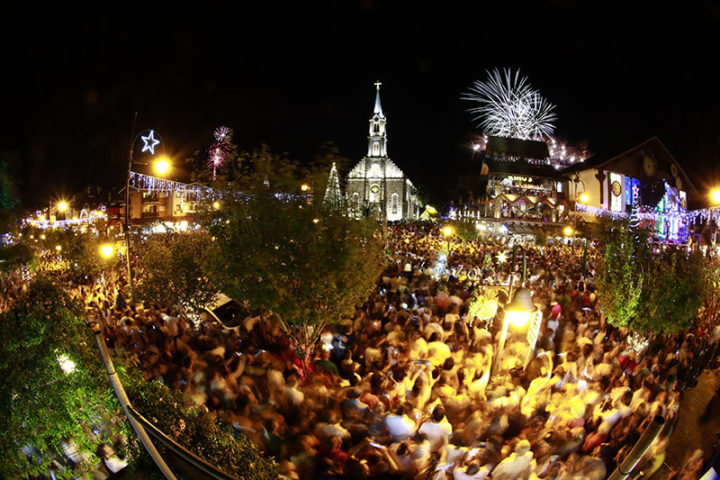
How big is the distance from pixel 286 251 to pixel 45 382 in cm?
336

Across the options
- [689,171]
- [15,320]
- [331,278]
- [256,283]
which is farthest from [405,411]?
[689,171]

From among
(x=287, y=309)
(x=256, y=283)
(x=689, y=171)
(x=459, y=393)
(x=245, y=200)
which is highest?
(x=689, y=171)

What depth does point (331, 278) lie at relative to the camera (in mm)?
5828

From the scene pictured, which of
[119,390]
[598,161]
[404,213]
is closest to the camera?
[119,390]

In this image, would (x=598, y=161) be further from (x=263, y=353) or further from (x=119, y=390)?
(x=119, y=390)

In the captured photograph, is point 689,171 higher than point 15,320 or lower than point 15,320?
higher

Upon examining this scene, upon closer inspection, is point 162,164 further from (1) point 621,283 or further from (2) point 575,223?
(2) point 575,223

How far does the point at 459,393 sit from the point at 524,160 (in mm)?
37453

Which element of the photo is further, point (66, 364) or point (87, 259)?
point (87, 259)

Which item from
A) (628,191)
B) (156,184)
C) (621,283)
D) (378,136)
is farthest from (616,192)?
(378,136)

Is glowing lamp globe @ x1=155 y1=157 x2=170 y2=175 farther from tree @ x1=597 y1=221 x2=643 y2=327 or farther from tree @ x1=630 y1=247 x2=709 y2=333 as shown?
tree @ x1=630 y1=247 x2=709 y2=333

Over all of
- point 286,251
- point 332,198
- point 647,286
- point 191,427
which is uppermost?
point 332,198

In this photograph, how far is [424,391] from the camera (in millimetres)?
5805

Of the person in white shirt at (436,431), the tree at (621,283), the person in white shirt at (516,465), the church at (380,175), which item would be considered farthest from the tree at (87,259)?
the church at (380,175)
